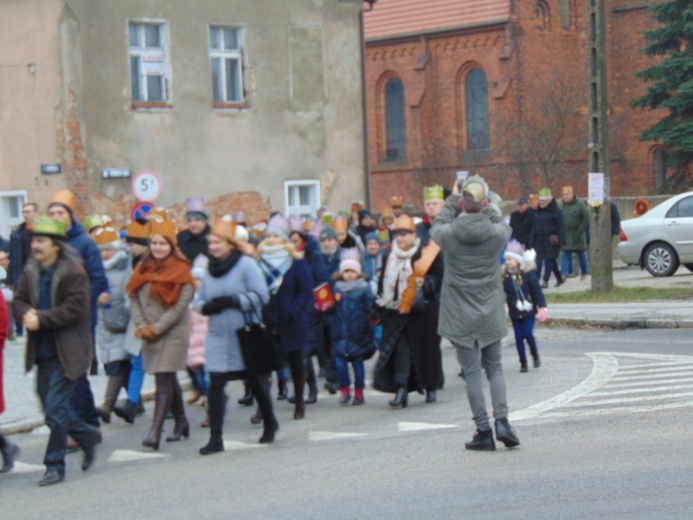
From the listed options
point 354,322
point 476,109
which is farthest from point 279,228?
point 476,109

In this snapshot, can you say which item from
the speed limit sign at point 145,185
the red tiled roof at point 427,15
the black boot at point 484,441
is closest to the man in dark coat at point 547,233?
the speed limit sign at point 145,185

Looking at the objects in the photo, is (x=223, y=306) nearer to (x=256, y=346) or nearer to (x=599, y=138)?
(x=256, y=346)

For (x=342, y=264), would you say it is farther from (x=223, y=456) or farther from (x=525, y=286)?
(x=223, y=456)

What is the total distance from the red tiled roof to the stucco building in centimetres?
2834

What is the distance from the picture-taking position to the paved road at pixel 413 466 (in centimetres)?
773

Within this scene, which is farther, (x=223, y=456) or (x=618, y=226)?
(x=618, y=226)

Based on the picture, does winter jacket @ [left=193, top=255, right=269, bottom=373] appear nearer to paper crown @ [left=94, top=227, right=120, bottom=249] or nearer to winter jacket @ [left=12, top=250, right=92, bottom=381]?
winter jacket @ [left=12, top=250, right=92, bottom=381]

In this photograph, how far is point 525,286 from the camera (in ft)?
47.9

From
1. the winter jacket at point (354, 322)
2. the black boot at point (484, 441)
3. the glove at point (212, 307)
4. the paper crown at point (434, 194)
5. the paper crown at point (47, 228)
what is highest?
the paper crown at point (434, 194)

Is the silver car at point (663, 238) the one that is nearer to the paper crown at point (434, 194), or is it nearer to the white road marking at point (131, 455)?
the paper crown at point (434, 194)

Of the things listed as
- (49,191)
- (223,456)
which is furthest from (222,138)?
(223,456)

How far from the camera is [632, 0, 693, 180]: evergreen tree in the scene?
4500 cm

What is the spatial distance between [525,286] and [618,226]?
1288cm

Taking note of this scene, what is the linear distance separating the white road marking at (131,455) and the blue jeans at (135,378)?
1425 millimetres
